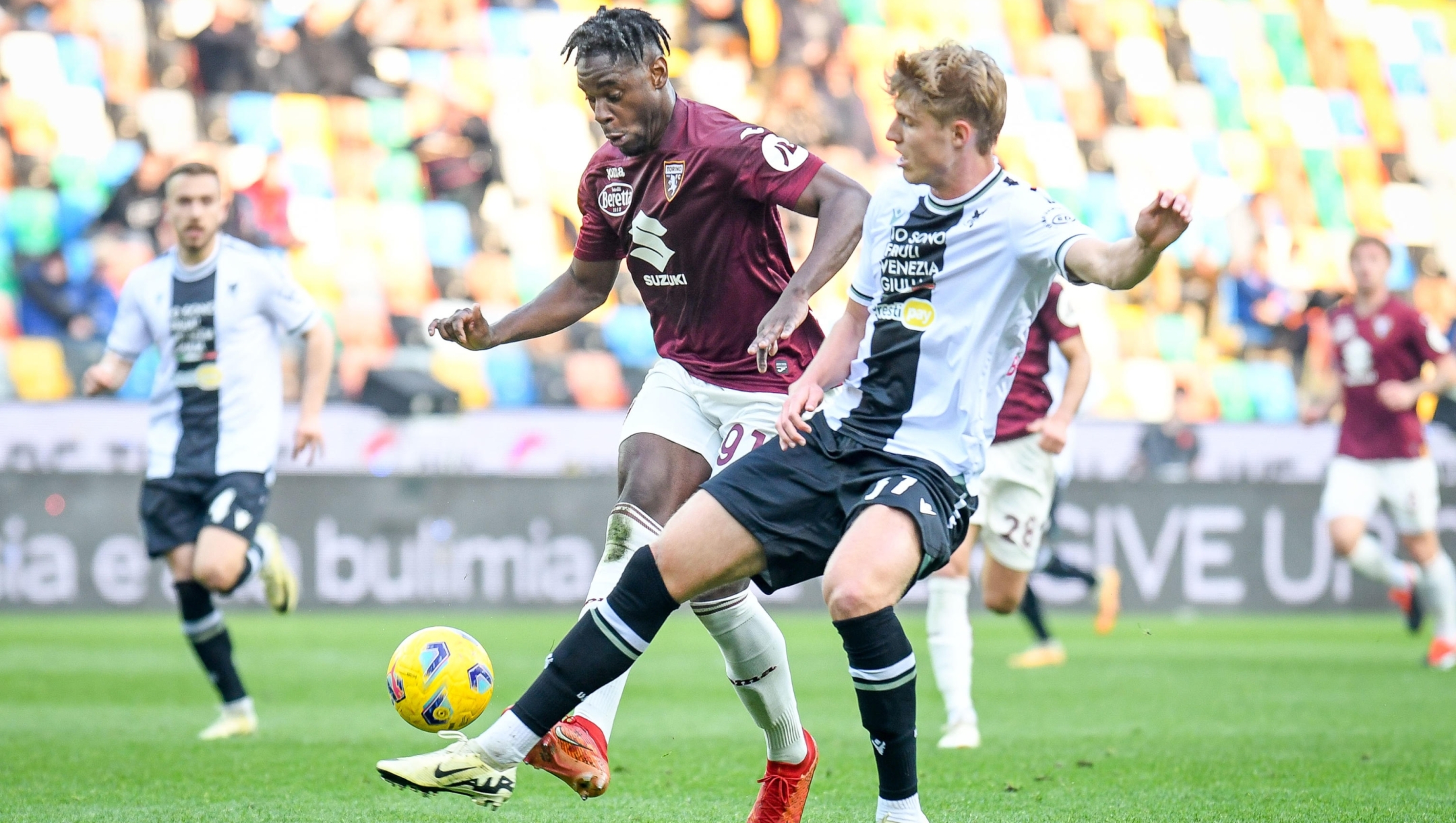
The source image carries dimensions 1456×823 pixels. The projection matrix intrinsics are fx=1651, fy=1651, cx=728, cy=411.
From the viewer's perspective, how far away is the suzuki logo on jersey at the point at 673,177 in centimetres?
493

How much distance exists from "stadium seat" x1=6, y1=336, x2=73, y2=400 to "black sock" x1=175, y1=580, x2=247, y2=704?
30.7 ft

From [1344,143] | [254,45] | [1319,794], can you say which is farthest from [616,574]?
[1344,143]

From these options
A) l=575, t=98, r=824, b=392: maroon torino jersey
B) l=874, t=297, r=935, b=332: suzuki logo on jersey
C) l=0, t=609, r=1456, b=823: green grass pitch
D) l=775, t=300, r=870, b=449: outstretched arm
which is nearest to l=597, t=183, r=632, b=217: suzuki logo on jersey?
l=575, t=98, r=824, b=392: maroon torino jersey

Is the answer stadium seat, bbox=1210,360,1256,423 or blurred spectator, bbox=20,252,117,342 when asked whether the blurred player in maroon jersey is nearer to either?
blurred spectator, bbox=20,252,117,342

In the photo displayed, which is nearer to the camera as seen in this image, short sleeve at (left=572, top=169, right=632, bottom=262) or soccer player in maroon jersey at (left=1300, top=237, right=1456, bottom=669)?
short sleeve at (left=572, top=169, right=632, bottom=262)

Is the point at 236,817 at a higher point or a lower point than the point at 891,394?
lower

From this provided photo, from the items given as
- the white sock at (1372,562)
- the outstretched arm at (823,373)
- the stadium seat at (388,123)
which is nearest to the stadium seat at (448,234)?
the stadium seat at (388,123)

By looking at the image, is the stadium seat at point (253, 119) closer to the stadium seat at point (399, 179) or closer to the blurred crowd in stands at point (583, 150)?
the blurred crowd in stands at point (583, 150)

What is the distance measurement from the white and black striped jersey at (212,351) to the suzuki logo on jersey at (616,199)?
2835 millimetres

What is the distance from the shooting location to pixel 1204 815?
4.93 meters

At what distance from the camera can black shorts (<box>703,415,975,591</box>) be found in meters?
4.18

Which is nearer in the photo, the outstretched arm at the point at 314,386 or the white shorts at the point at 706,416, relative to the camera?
the white shorts at the point at 706,416

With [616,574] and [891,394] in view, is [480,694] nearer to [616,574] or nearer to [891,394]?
[616,574]

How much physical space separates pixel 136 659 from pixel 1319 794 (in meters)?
7.65
